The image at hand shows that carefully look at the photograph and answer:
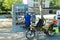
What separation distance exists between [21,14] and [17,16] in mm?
361

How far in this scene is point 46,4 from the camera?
30984 mm

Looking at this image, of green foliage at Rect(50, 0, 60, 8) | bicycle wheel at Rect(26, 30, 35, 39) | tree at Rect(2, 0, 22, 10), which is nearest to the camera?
bicycle wheel at Rect(26, 30, 35, 39)

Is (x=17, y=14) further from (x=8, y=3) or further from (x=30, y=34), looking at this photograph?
(x=8, y=3)

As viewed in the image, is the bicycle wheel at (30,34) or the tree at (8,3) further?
the tree at (8,3)

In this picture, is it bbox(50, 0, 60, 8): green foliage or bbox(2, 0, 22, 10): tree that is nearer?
bbox(2, 0, 22, 10): tree

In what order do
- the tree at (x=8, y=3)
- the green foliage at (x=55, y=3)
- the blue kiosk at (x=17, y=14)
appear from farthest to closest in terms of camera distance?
the green foliage at (x=55, y=3)
the tree at (x=8, y=3)
the blue kiosk at (x=17, y=14)

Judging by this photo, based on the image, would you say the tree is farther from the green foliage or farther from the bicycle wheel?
the bicycle wheel

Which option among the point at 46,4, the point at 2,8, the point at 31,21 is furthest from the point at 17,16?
the point at 46,4

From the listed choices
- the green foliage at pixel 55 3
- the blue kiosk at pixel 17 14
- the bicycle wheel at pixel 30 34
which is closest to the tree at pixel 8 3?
the green foliage at pixel 55 3

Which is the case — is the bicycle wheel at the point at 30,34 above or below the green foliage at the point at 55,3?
below

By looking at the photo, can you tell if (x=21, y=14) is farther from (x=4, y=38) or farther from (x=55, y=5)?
(x=55, y=5)

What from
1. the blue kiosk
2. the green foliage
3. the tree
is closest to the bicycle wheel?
the blue kiosk

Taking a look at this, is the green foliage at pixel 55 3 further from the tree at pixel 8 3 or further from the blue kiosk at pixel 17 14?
the blue kiosk at pixel 17 14

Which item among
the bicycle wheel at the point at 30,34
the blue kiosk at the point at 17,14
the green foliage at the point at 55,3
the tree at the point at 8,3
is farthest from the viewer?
the green foliage at the point at 55,3
